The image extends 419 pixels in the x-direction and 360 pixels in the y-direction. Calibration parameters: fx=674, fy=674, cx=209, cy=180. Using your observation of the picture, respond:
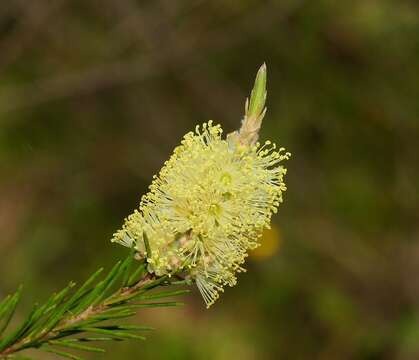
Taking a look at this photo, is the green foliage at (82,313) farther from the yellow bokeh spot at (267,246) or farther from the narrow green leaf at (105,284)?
the yellow bokeh spot at (267,246)

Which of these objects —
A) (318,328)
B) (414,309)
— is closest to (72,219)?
(318,328)

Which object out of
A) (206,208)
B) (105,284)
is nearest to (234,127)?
(206,208)

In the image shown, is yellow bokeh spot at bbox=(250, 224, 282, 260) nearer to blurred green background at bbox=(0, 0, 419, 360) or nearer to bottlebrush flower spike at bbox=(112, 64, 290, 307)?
blurred green background at bbox=(0, 0, 419, 360)

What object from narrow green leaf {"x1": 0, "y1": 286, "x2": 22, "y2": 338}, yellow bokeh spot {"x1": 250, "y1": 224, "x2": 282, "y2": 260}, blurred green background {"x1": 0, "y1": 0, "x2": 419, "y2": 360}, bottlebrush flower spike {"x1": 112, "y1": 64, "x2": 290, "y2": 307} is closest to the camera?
narrow green leaf {"x1": 0, "y1": 286, "x2": 22, "y2": 338}

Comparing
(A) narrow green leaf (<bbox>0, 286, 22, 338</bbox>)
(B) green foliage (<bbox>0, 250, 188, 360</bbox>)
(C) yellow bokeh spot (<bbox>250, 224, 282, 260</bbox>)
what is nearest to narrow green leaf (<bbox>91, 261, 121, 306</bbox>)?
(B) green foliage (<bbox>0, 250, 188, 360</bbox>)

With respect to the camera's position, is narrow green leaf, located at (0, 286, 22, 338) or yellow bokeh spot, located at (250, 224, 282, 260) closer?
narrow green leaf, located at (0, 286, 22, 338)

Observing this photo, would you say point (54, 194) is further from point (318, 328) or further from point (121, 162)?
point (318, 328)

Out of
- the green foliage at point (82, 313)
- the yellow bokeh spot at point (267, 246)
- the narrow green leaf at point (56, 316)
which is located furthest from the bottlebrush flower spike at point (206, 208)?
the yellow bokeh spot at point (267, 246)
